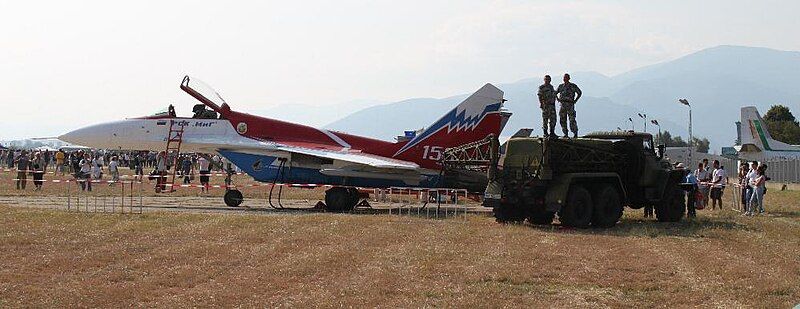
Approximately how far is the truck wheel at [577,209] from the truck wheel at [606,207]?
0.78 ft

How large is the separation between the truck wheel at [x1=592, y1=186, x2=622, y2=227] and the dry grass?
26.2 inches

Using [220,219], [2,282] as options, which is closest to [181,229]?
[220,219]

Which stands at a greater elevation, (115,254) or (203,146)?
(203,146)

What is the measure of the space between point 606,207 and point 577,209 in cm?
84

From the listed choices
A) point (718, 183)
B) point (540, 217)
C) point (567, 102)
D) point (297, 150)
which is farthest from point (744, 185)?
point (297, 150)

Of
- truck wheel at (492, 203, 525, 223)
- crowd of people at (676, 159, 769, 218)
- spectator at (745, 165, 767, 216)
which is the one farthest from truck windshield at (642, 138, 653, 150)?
spectator at (745, 165, 767, 216)

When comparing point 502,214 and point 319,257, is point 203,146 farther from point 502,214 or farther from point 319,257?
point 319,257

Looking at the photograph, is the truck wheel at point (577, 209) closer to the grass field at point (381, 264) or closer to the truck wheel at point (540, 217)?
the grass field at point (381, 264)

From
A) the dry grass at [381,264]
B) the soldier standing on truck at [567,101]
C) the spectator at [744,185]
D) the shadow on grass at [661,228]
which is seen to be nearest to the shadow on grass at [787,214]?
the spectator at [744,185]

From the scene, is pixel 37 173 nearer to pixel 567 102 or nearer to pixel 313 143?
pixel 313 143

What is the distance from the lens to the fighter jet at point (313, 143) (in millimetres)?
25172

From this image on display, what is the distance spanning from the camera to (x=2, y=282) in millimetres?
10523

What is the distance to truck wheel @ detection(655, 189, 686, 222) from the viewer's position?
2064cm

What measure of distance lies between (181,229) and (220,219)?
6.75 feet
